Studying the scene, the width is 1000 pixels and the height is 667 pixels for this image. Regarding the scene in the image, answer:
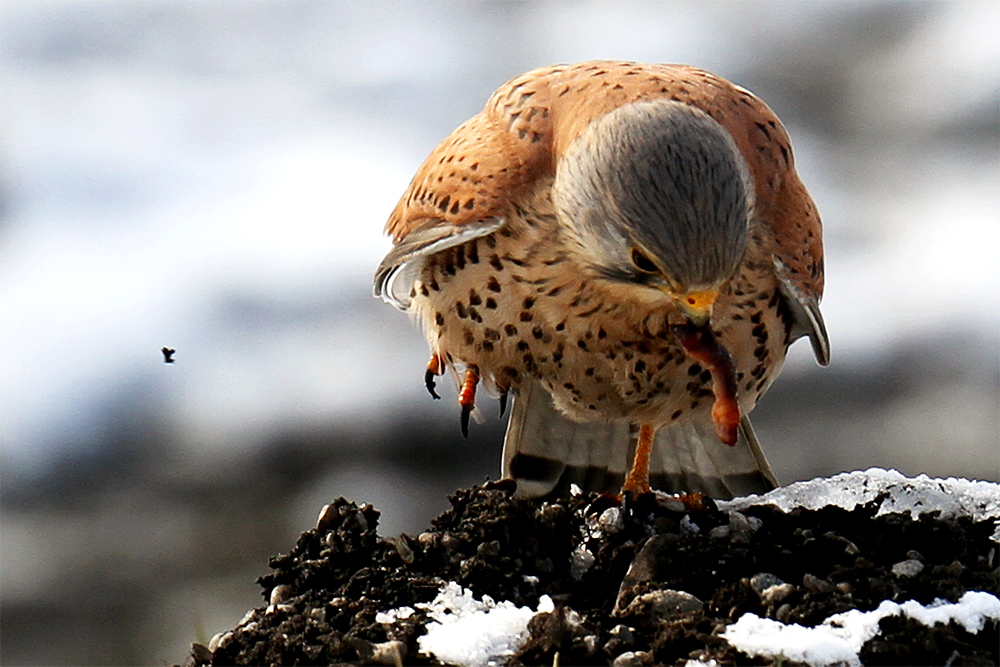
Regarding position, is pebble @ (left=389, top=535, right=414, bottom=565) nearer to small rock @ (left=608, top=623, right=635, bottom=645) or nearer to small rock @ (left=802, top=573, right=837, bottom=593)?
small rock @ (left=608, top=623, right=635, bottom=645)

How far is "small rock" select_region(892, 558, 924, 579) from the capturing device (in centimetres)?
372

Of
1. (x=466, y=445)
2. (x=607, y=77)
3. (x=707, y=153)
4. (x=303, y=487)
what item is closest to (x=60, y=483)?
(x=303, y=487)

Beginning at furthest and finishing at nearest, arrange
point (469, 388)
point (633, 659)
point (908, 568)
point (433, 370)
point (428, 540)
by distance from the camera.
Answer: point (433, 370), point (469, 388), point (428, 540), point (908, 568), point (633, 659)

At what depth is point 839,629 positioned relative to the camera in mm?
3418

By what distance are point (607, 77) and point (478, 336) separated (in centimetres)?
85

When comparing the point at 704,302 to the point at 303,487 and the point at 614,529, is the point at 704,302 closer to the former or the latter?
the point at 614,529

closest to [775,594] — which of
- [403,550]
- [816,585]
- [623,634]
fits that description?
[816,585]

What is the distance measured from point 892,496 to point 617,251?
115 cm

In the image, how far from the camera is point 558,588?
3.89 m

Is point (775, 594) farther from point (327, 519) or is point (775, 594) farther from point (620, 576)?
point (327, 519)

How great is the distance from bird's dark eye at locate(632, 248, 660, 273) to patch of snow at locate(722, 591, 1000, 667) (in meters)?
0.96

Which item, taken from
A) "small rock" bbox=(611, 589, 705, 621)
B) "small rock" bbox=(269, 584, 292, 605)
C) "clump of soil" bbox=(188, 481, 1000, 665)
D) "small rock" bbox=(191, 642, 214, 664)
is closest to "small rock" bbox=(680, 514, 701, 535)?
"clump of soil" bbox=(188, 481, 1000, 665)

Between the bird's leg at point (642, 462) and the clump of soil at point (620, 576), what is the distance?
16.1 inches

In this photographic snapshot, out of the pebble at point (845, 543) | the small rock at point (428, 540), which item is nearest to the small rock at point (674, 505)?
the pebble at point (845, 543)
